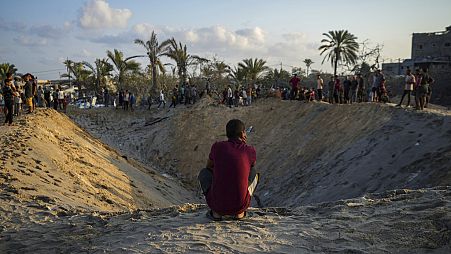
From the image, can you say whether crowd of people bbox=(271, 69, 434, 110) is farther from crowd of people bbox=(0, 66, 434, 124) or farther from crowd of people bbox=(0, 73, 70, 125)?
crowd of people bbox=(0, 73, 70, 125)

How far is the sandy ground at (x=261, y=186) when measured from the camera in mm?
4109

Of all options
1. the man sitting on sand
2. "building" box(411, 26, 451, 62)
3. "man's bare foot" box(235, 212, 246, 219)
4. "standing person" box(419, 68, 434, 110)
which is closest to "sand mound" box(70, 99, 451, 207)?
"standing person" box(419, 68, 434, 110)

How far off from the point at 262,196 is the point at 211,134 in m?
8.61

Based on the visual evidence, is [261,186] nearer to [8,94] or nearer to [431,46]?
[8,94]

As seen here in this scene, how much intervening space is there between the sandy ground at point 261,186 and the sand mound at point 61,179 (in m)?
0.05

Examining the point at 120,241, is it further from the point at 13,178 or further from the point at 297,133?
the point at 297,133

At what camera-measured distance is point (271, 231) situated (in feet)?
14.2

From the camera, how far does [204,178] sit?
4648 millimetres

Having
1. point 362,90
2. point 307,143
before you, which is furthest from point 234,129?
point 362,90

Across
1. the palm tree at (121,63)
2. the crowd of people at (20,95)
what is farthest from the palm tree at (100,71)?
the crowd of people at (20,95)

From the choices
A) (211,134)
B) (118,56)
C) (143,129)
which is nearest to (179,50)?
(118,56)

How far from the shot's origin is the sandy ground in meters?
4.11

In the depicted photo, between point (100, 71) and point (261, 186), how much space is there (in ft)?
87.8

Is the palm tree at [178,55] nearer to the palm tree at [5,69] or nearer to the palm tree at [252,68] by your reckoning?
the palm tree at [252,68]
